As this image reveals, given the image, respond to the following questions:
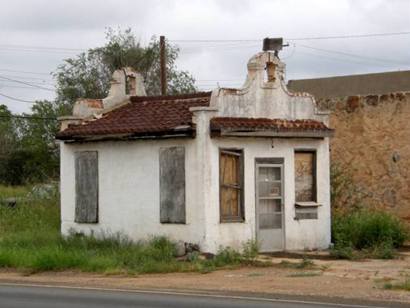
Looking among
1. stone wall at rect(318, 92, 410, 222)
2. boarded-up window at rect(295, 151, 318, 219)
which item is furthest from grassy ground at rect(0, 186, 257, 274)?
stone wall at rect(318, 92, 410, 222)

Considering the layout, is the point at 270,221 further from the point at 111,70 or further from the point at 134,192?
the point at 111,70

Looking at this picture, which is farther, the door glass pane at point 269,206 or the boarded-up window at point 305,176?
the boarded-up window at point 305,176

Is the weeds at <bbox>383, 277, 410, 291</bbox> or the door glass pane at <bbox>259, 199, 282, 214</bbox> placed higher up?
the door glass pane at <bbox>259, 199, 282, 214</bbox>

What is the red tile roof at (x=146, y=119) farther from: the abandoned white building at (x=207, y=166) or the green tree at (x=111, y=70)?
the green tree at (x=111, y=70)

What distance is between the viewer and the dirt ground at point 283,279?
17.2 meters

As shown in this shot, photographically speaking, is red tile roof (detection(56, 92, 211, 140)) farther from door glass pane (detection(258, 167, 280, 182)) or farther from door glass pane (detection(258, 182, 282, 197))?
door glass pane (detection(258, 182, 282, 197))

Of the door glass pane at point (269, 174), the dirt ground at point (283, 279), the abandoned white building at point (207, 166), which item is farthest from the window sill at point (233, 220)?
the dirt ground at point (283, 279)

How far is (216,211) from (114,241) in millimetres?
3049

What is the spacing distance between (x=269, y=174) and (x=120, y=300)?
356 inches

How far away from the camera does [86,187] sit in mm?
25078

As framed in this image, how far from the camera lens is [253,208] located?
23.5 metres

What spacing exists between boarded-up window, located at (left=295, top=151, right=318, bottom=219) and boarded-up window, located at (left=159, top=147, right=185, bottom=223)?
11.1 ft

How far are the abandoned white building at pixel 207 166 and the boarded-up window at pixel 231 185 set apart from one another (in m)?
0.02

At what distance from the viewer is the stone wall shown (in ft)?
88.1
